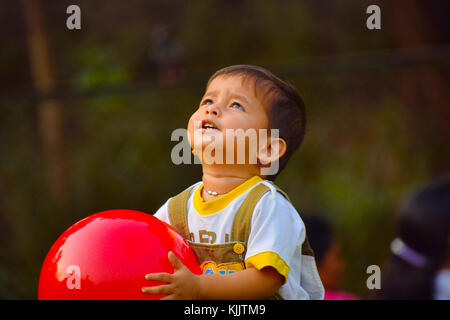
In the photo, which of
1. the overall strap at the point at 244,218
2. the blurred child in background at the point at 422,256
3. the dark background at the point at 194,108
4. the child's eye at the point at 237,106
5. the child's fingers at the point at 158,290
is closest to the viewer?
the child's fingers at the point at 158,290

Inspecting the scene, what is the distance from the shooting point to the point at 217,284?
5.28 feet

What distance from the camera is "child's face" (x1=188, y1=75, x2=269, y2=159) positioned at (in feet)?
5.78

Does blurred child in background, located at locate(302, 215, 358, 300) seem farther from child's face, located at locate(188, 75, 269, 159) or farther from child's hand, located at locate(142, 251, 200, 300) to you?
child's hand, located at locate(142, 251, 200, 300)

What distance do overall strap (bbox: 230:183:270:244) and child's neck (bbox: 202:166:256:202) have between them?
0.29 ft

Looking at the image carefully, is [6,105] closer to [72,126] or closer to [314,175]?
[72,126]

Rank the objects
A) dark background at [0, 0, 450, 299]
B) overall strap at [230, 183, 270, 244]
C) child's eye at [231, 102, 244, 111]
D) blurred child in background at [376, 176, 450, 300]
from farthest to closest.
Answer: dark background at [0, 0, 450, 299] < blurred child in background at [376, 176, 450, 300] < child's eye at [231, 102, 244, 111] < overall strap at [230, 183, 270, 244]

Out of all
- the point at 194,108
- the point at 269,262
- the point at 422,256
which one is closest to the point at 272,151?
the point at 269,262

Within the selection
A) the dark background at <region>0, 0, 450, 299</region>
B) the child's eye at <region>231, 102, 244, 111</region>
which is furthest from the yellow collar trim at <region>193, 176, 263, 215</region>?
the dark background at <region>0, 0, 450, 299</region>

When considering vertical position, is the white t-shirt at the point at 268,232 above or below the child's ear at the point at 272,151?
below

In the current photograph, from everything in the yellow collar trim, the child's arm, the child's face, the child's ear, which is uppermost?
the child's face

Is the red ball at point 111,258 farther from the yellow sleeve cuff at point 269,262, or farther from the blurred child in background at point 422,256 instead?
the blurred child in background at point 422,256

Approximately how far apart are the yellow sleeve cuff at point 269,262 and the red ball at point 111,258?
0.59 ft

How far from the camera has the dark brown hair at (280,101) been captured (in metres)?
1.82

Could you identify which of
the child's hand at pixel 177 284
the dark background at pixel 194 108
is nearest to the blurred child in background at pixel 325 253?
the dark background at pixel 194 108
